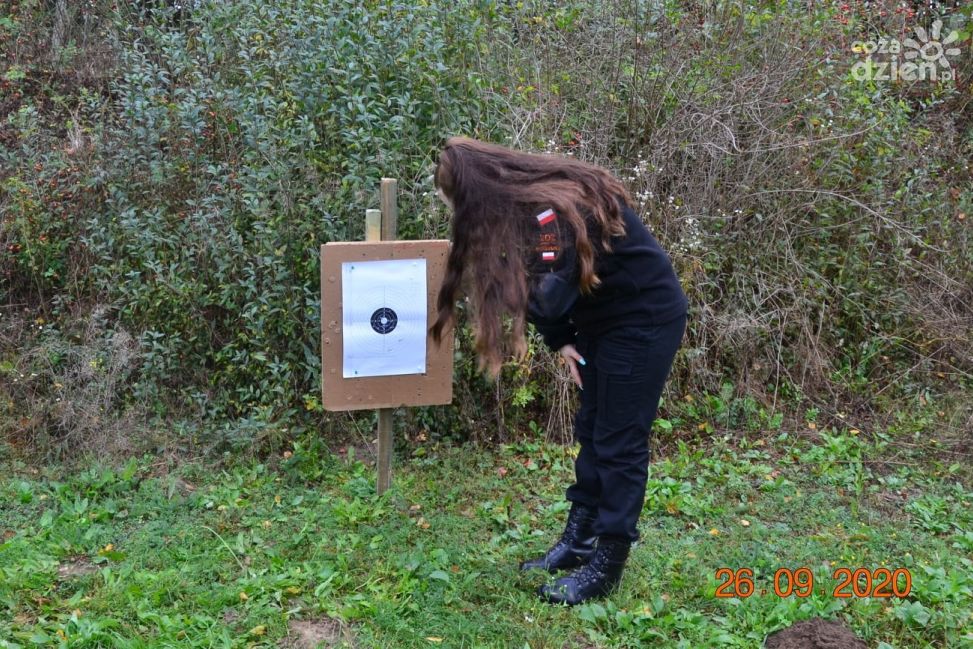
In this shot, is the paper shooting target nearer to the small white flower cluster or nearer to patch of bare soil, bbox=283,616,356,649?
patch of bare soil, bbox=283,616,356,649

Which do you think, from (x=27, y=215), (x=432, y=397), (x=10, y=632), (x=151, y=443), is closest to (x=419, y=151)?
(x=432, y=397)

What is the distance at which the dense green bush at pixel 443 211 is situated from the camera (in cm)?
510

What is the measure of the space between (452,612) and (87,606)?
1.47 metres

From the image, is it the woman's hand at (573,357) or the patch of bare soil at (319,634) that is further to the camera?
the woman's hand at (573,357)

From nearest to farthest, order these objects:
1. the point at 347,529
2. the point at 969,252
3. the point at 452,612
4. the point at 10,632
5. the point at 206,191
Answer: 1. the point at 10,632
2. the point at 452,612
3. the point at 347,529
4. the point at 206,191
5. the point at 969,252

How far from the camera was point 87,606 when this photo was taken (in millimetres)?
3406

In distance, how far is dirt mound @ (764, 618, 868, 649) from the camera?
324 centimetres

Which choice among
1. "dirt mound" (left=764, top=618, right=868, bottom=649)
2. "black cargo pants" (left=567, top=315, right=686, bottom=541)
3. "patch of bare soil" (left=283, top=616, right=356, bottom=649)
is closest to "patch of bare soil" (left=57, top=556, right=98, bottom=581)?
"patch of bare soil" (left=283, top=616, right=356, bottom=649)

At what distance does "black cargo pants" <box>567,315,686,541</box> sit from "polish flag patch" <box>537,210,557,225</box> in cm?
54

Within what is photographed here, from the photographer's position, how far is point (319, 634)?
3344 millimetres

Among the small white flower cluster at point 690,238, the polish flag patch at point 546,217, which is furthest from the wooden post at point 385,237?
the small white flower cluster at point 690,238

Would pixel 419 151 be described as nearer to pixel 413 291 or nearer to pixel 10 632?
pixel 413 291

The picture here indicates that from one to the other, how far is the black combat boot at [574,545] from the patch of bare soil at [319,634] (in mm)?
845

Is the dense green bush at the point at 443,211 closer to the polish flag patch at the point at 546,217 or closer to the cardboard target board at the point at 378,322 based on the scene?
the cardboard target board at the point at 378,322
